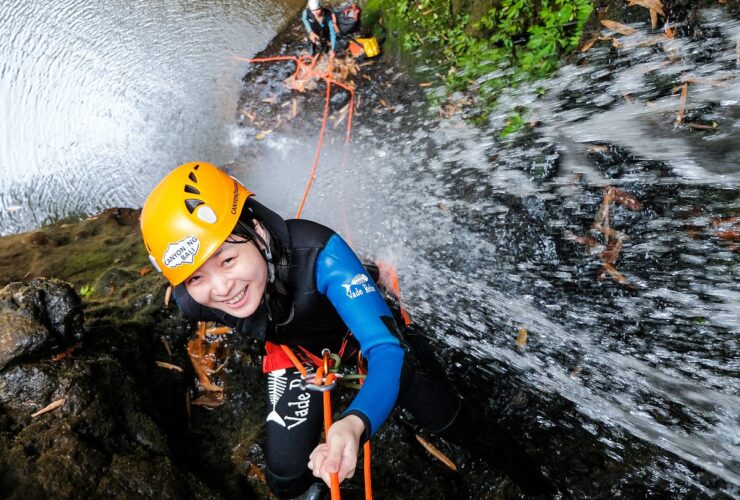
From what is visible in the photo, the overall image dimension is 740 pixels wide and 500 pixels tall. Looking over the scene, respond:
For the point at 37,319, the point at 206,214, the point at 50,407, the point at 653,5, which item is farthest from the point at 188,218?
the point at 653,5

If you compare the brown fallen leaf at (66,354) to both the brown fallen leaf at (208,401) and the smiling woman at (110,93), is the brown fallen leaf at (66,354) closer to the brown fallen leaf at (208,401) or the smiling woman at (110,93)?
the brown fallen leaf at (208,401)

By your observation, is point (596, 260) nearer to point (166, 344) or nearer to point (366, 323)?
point (366, 323)

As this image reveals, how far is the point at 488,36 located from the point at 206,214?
4391 mm

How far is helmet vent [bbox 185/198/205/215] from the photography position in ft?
7.34

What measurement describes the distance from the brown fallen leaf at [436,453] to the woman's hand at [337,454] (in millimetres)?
1648

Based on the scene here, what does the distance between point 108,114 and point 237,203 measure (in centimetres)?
654

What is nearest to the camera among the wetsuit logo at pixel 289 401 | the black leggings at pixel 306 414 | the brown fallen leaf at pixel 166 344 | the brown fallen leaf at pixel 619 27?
the black leggings at pixel 306 414

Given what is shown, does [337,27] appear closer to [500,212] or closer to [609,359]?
[500,212]

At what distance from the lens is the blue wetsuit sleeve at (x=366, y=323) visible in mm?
1946

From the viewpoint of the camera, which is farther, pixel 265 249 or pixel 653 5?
pixel 653 5

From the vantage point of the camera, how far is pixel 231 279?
7.23 ft

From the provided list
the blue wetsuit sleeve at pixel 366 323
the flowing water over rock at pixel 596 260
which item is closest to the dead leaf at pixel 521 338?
the flowing water over rock at pixel 596 260

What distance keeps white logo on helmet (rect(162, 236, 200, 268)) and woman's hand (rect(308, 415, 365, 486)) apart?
1.01 m

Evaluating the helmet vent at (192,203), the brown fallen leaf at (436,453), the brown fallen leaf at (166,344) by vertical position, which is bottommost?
the brown fallen leaf at (436,453)
